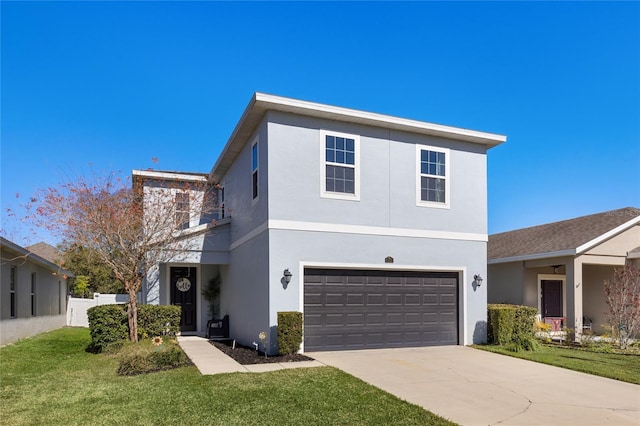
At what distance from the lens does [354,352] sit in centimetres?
1102

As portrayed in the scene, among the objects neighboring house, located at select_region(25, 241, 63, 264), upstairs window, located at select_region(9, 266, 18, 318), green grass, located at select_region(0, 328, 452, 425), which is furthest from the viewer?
neighboring house, located at select_region(25, 241, 63, 264)

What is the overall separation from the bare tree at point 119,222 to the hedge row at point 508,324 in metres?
9.64

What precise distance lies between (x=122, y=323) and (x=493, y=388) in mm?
9548

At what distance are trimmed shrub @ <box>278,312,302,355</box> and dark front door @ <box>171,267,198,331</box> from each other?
706cm

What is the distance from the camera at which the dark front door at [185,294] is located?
15.9m

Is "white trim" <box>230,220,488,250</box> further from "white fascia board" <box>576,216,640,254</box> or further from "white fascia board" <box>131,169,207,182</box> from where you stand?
"white fascia board" <box>131,169,207,182</box>

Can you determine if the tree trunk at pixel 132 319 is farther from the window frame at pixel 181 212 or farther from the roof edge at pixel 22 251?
the roof edge at pixel 22 251

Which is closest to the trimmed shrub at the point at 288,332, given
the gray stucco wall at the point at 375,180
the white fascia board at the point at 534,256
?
the gray stucco wall at the point at 375,180

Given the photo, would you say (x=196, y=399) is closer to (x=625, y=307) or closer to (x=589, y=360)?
(x=589, y=360)

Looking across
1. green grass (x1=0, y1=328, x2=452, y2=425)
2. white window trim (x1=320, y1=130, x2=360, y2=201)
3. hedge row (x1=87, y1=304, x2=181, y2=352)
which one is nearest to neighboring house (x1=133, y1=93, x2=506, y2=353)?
white window trim (x1=320, y1=130, x2=360, y2=201)

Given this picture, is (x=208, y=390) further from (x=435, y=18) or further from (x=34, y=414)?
(x=435, y=18)

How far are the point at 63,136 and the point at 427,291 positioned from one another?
46.2 feet

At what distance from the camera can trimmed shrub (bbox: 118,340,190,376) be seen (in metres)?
8.82

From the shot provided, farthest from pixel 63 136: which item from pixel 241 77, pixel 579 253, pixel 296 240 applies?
pixel 579 253
